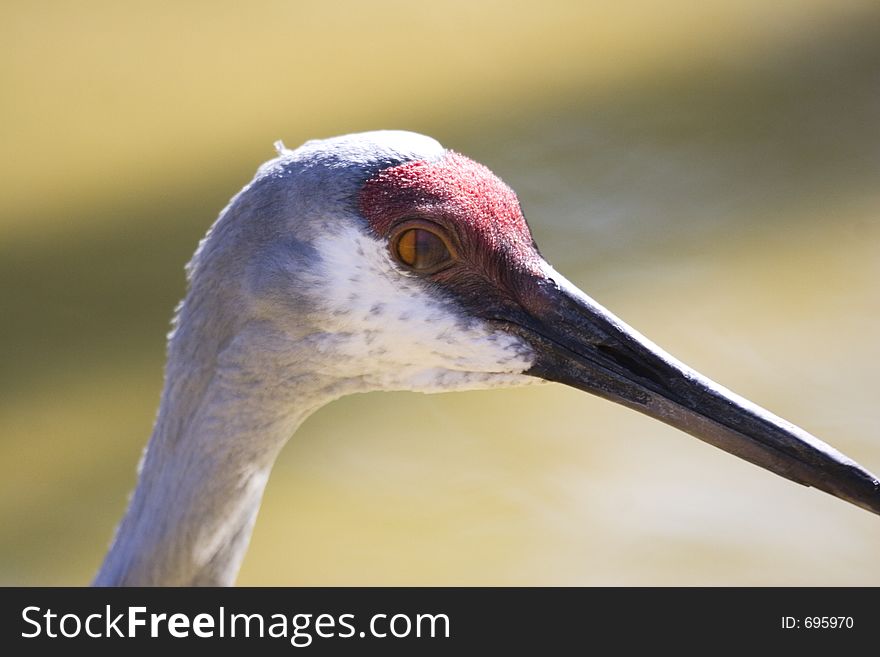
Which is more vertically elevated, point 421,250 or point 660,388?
point 421,250

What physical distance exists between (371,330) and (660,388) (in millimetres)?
523

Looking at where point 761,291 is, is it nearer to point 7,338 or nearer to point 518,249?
point 518,249

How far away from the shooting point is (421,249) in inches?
83.7

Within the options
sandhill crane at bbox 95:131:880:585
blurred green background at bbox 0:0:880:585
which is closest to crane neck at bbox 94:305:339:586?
sandhill crane at bbox 95:131:880:585

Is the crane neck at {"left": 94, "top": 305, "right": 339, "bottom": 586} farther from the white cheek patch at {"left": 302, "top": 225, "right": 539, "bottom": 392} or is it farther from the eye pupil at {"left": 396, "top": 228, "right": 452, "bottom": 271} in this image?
the eye pupil at {"left": 396, "top": 228, "right": 452, "bottom": 271}

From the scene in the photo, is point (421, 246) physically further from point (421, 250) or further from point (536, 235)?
point (536, 235)

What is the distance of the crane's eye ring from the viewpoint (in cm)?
212

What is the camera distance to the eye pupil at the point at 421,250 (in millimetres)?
2119

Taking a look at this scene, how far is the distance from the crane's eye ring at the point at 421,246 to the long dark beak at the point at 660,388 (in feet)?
0.57

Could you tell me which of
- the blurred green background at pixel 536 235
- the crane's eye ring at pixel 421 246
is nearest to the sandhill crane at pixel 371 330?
the crane's eye ring at pixel 421 246

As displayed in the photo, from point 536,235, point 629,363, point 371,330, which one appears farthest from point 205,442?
point 536,235

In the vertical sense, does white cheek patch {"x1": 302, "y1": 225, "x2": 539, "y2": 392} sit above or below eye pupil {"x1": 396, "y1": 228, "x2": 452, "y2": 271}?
below

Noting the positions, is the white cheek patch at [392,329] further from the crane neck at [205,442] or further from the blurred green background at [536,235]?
the blurred green background at [536,235]

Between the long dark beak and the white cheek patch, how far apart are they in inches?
2.7
